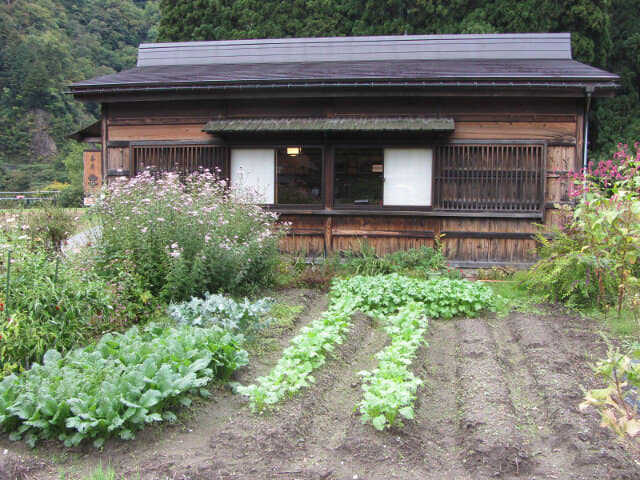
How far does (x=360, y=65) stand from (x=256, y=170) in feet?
10.3

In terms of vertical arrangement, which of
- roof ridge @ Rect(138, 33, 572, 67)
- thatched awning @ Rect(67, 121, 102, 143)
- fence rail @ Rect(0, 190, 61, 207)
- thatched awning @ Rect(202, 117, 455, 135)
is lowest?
fence rail @ Rect(0, 190, 61, 207)

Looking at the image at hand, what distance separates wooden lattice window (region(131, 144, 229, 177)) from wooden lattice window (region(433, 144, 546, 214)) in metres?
3.89

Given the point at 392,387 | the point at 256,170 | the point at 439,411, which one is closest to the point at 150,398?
the point at 392,387

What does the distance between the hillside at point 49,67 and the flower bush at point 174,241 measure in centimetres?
3063

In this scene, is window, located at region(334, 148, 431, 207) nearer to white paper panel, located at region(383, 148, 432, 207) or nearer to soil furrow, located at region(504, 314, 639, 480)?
white paper panel, located at region(383, 148, 432, 207)

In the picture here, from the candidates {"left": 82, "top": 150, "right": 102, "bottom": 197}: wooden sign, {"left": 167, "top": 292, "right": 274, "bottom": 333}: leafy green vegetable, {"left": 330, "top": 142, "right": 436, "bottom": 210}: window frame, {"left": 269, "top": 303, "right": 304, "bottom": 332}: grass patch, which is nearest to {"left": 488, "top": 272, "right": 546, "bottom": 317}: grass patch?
{"left": 330, "top": 142, "right": 436, "bottom": 210}: window frame

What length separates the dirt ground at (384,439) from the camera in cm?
296

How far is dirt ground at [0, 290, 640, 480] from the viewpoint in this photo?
9.71 ft

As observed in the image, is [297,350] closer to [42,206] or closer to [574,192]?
[574,192]

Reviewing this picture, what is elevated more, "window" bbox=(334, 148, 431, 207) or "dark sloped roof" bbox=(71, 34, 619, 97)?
"dark sloped roof" bbox=(71, 34, 619, 97)

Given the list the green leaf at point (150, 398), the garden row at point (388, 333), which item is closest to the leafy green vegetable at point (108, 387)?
the green leaf at point (150, 398)

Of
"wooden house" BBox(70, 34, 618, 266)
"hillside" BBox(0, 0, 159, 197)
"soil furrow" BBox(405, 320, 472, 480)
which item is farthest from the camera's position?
"hillside" BBox(0, 0, 159, 197)

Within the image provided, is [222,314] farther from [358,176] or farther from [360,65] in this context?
[360,65]

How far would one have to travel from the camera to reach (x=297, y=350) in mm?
4277
